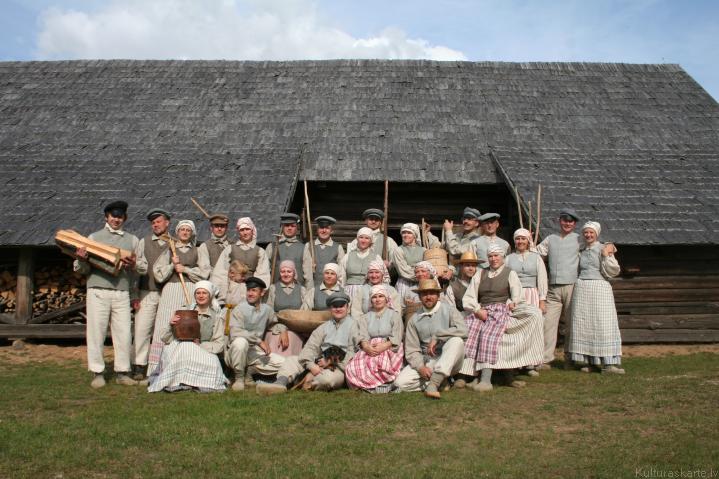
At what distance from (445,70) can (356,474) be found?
10.4 metres

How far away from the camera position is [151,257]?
6.98 metres

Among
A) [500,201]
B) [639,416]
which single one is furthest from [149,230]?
[639,416]

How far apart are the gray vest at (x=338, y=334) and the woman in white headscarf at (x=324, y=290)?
43 centimetres

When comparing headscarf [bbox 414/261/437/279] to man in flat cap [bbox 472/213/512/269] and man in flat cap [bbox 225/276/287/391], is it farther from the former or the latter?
man in flat cap [bbox 225/276/287/391]

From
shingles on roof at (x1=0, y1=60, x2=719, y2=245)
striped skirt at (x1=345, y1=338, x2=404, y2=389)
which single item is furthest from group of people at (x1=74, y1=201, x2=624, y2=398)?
shingles on roof at (x1=0, y1=60, x2=719, y2=245)

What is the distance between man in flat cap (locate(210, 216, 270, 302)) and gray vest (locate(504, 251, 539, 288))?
2.49m

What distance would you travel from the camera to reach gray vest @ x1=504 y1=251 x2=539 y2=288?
7121mm

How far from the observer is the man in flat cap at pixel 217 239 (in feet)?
23.7

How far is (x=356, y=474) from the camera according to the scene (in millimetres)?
3852

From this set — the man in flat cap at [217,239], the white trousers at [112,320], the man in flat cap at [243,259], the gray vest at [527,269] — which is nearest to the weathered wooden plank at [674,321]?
the gray vest at [527,269]

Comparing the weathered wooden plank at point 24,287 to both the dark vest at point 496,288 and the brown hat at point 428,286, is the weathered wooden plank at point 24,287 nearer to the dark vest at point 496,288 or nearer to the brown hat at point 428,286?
the brown hat at point 428,286

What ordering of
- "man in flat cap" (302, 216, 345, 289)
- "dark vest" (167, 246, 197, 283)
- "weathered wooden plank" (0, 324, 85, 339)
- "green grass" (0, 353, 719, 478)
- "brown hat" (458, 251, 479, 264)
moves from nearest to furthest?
"green grass" (0, 353, 719, 478)
"brown hat" (458, 251, 479, 264)
"dark vest" (167, 246, 197, 283)
"man in flat cap" (302, 216, 345, 289)
"weathered wooden plank" (0, 324, 85, 339)

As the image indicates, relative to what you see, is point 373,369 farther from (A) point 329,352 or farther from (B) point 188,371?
(B) point 188,371

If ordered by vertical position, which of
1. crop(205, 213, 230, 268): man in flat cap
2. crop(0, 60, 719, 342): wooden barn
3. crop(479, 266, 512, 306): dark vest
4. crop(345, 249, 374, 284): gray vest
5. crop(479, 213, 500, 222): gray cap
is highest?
crop(0, 60, 719, 342): wooden barn
